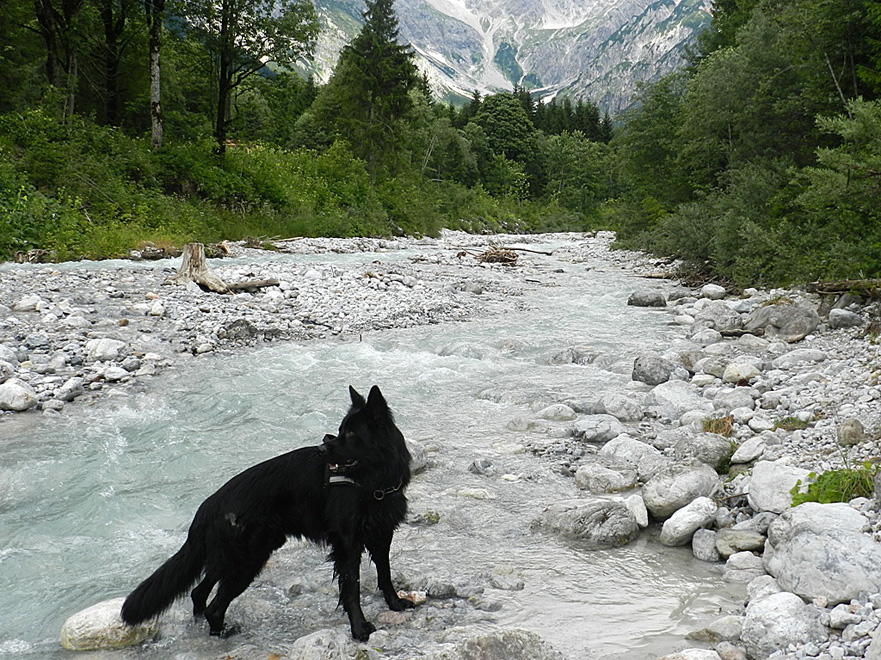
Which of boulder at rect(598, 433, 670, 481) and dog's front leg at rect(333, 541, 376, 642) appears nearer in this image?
dog's front leg at rect(333, 541, 376, 642)

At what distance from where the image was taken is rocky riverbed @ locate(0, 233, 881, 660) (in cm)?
261

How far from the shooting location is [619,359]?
877 centimetres

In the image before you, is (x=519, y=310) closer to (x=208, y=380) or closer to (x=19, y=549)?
(x=208, y=380)

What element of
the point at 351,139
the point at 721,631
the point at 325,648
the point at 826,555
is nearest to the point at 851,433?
the point at 826,555

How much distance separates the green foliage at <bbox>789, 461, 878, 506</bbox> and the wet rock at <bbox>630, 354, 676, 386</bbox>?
3.97 m

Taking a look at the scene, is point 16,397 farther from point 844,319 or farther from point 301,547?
point 844,319

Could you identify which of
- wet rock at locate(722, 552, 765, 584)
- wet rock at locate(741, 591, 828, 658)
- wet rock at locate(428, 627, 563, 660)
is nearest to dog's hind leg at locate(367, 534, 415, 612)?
wet rock at locate(428, 627, 563, 660)

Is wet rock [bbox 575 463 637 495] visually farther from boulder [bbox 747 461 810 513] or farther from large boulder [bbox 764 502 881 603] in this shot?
large boulder [bbox 764 502 881 603]

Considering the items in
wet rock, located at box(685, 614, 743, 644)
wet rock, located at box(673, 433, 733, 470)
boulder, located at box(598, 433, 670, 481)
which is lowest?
wet rock, located at box(685, 614, 743, 644)

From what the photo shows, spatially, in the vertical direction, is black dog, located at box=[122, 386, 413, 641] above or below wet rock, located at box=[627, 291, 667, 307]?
below

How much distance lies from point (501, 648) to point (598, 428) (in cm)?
354

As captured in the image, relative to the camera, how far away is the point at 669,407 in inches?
252

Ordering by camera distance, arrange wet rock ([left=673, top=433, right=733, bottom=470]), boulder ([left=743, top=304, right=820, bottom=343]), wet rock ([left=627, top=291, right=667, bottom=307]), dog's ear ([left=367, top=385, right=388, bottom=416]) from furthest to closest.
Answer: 1. wet rock ([left=627, top=291, right=667, bottom=307])
2. boulder ([left=743, top=304, right=820, bottom=343])
3. wet rock ([left=673, top=433, right=733, bottom=470])
4. dog's ear ([left=367, top=385, right=388, bottom=416])

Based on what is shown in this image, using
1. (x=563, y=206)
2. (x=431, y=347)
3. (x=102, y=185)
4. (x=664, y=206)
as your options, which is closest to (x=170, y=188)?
(x=102, y=185)
